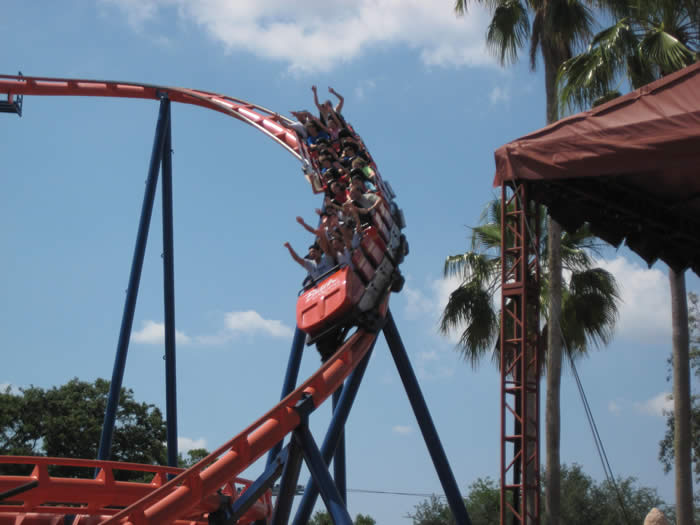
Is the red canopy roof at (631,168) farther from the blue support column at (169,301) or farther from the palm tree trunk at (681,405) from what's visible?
the blue support column at (169,301)

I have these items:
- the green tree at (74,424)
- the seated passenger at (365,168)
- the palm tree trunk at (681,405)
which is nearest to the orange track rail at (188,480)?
the seated passenger at (365,168)

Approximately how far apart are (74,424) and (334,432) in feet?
54.3

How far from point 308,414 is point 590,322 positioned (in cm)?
684

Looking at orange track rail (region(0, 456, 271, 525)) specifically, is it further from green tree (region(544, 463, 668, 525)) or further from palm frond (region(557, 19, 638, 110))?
green tree (region(544, 463, 668, 525))

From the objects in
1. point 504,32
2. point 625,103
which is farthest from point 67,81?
point 625,103

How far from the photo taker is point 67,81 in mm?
13617

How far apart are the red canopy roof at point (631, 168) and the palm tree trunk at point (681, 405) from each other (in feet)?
4.26

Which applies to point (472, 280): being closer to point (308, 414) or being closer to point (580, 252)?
point (580, 252)

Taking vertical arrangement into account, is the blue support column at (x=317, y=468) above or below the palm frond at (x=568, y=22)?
below

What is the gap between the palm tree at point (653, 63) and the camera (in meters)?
10.6

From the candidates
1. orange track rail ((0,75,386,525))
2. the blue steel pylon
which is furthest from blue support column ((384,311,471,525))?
orange track rail ((0,75,386,525))

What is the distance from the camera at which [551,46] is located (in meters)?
13.0

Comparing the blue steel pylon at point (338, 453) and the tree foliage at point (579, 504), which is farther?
the tree foliage at point (579, 504)

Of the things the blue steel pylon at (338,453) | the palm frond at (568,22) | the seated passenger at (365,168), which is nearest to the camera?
the blue steel pylon at (338,453)
